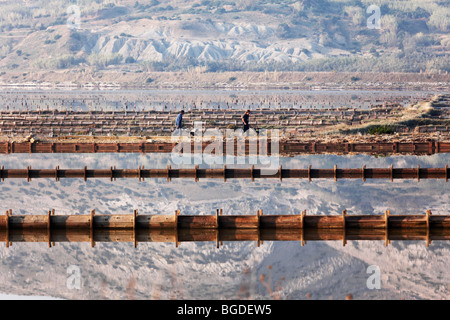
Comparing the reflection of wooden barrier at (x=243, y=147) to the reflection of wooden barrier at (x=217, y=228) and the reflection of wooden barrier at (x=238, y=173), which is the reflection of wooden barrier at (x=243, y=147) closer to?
the reflection of wooden barrier at (x=238, y=173)

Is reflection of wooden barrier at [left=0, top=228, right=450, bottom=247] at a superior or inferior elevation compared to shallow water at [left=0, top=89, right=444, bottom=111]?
superior

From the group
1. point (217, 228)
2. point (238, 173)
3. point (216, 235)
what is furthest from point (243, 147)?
point (216, 235)

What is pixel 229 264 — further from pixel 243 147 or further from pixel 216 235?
pixel 243 147

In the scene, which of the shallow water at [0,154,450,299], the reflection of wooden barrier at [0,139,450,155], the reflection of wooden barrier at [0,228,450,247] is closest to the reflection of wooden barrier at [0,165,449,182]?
the shallow water at [0,154,450,299]

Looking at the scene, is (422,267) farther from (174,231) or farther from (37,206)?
(37,206)

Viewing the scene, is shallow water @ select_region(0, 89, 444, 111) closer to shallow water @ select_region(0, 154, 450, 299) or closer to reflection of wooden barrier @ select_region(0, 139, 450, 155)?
reflection of wooden barrier @ select_region(0, 139, 450, 155)
